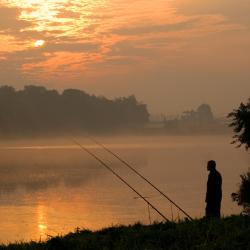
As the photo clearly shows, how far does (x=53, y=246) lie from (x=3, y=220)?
25754mm

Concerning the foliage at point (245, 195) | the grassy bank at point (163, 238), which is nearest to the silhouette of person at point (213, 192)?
the grassy bank at point (163, 238)

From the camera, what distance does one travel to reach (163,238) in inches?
445

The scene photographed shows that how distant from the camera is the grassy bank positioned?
10711mm

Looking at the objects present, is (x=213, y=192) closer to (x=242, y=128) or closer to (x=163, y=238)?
(x=163, y=238)

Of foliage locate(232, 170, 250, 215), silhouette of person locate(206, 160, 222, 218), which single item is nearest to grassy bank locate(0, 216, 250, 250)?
silhouette of person locate(206, 160, 222, 218)

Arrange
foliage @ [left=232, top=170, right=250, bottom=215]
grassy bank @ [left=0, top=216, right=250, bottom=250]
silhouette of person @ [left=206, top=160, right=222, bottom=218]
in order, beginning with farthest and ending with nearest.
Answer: foliage @ [left=232, top=170, right=250, bottom=215] < silhouette of person @ [left=206, top=160, right=222, bottom=218] < grassy bank @ [left=0, top=216, right=250, bottom=250]

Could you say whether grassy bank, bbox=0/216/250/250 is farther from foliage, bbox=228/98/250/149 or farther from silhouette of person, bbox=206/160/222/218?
foliage, bbox=228/98/250/149

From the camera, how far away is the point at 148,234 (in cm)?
1149

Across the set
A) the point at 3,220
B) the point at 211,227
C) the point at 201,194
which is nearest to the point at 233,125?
the point at 3,220

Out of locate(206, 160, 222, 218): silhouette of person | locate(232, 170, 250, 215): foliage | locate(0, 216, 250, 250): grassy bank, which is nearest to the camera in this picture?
locate(0, 216, 250, 250): grassy bank

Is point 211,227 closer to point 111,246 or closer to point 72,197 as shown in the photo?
point 111,246

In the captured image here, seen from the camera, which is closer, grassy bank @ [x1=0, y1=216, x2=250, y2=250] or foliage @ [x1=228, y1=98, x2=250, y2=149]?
grassy bank @ [x1=0, y1=216, x2=250, y2=250]

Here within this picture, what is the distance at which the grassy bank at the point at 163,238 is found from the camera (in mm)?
10711

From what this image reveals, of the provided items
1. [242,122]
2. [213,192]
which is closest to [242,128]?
[242,122]
